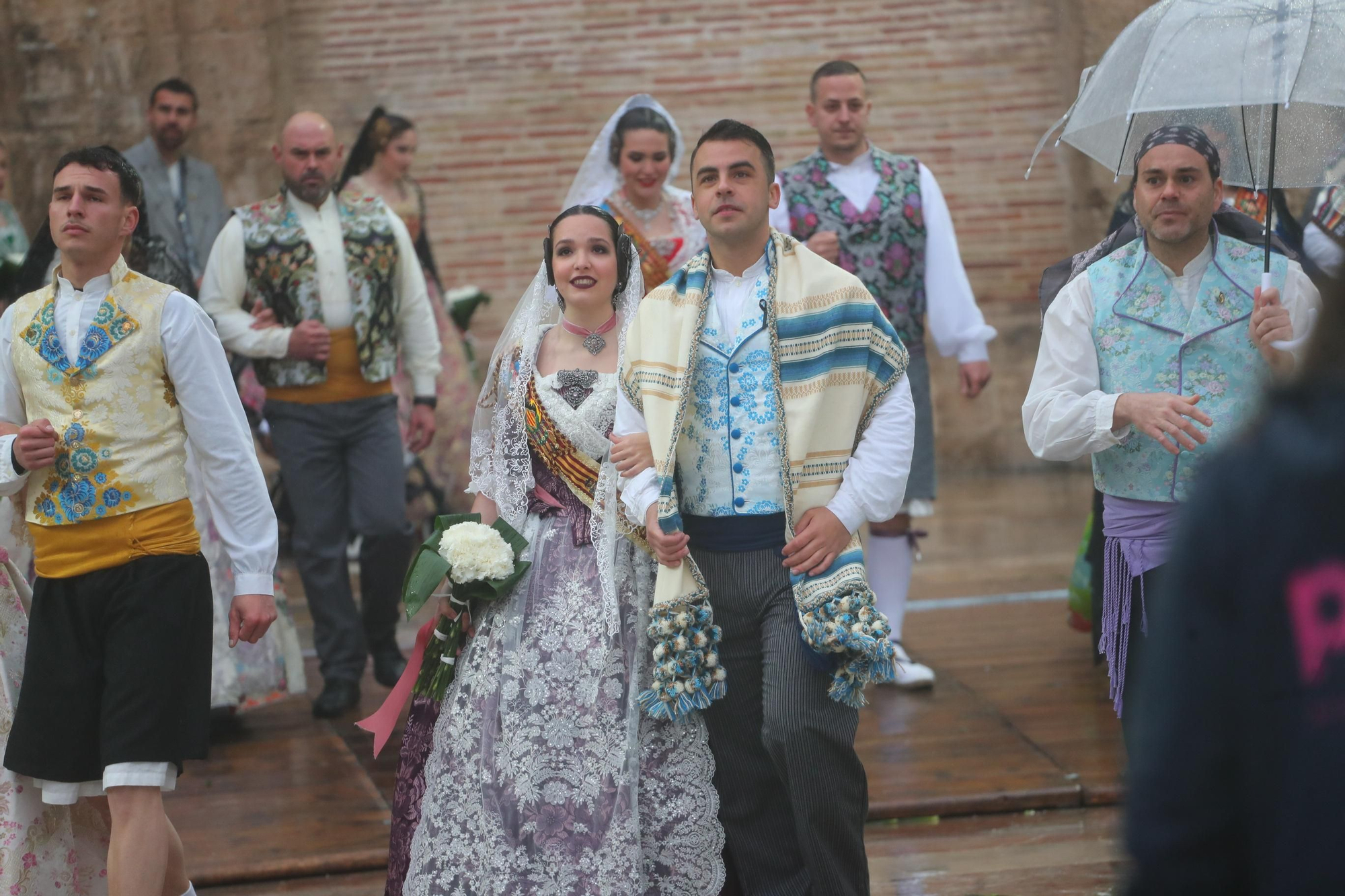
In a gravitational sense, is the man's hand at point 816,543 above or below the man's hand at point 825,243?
below

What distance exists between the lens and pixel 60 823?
3.45 metres

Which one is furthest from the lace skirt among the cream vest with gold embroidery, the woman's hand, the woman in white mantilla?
the woman in white mantilla

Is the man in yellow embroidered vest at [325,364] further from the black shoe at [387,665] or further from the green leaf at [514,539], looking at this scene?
the green leaf at [514,539]

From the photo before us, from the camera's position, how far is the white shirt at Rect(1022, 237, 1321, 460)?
128 inches

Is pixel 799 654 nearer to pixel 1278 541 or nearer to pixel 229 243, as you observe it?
pixel 1278 541

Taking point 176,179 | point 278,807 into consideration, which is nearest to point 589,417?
point 278,807

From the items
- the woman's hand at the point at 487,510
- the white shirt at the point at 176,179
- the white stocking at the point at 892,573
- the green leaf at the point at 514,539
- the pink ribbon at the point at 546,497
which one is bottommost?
the white stocking at the point at 892,573

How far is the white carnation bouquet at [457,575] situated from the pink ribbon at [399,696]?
24 millimetres

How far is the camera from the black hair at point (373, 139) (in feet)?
23.2

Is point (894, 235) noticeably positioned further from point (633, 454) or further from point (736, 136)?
point (633, 454)

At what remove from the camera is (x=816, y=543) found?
3121 millimetres

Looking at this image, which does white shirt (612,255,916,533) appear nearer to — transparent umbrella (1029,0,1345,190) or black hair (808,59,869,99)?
transparent umbrella (1029,0,1345,190)

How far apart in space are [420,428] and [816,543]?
2753mm

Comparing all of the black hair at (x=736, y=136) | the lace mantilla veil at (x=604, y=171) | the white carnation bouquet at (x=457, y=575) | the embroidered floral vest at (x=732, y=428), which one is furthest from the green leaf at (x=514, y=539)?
the lace mantilla veil at (x=604, y=171)
